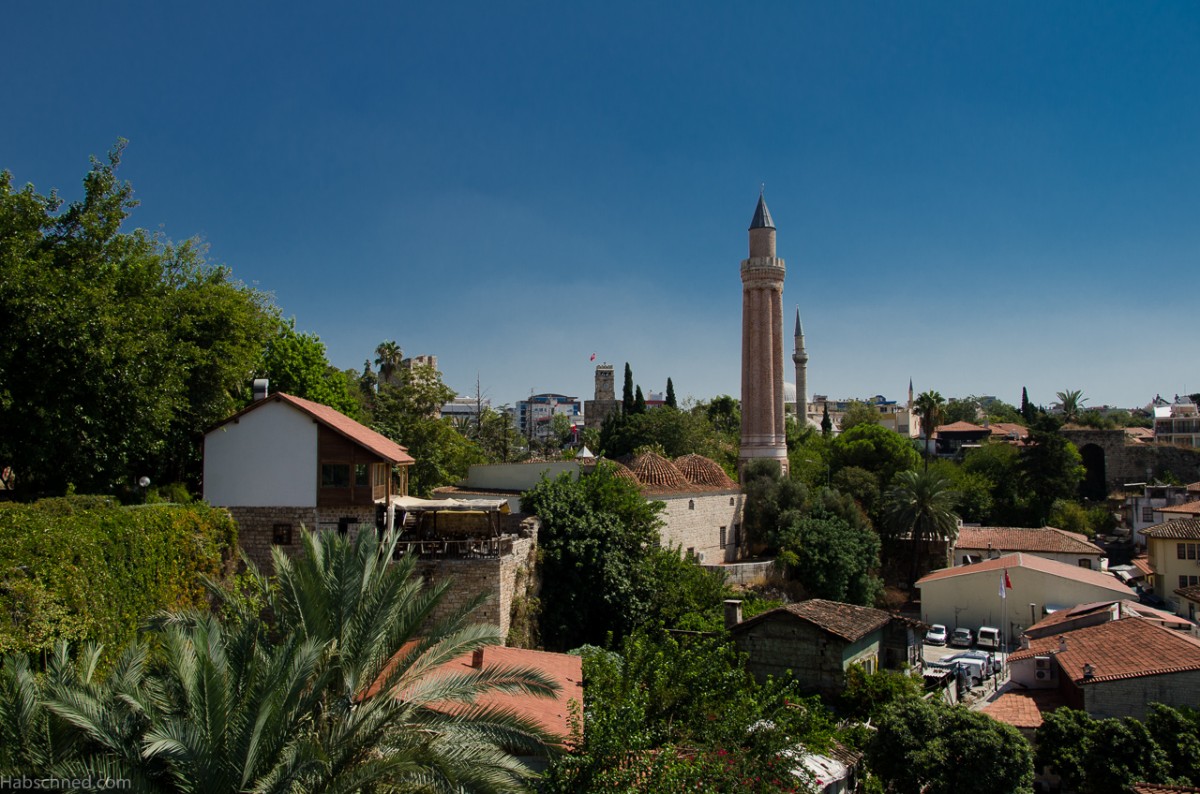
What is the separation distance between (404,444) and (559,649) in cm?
1082

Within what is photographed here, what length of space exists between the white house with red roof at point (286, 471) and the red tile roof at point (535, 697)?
533cm

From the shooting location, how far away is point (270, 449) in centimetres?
1888

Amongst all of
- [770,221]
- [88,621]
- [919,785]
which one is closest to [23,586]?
[88,621]

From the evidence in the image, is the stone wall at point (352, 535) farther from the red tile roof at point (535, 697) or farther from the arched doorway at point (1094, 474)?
the arched doorway at point (1094, 474)

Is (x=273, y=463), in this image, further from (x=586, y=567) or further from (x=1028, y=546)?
(x=1028, y=546)

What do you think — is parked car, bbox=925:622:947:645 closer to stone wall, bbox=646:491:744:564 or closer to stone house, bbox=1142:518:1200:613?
stone wall, bbox=646:491:744:564

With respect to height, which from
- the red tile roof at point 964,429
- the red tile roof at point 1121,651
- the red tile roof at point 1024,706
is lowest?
the red tile roof at point 1024,706

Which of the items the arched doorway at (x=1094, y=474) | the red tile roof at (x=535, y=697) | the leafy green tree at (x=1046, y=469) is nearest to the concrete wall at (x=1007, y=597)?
the leafy green tree at (x=1046, y=469)

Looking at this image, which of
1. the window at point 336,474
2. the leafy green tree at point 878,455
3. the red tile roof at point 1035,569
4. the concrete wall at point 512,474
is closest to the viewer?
the window at point 336,474

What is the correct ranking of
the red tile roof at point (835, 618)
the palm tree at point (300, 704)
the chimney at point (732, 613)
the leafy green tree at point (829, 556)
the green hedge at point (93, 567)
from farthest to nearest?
the leafy green tree at point (829, 556)
the chimney at point (732, 613)
the red tile roof at point (835, 618)
the green hedge at point (93, 567)
the palm tree at point (300, 704)

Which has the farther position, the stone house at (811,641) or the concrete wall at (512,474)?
the concrete wall at (512,474)

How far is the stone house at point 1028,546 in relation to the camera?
3953 centimetres

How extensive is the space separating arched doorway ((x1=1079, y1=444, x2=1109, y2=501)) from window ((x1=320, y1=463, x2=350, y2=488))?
5920 cm

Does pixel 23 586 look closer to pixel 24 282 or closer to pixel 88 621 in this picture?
pixel 88 621
